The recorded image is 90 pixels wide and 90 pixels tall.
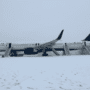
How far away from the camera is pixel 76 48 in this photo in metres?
18.2

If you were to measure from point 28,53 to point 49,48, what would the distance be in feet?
11.2

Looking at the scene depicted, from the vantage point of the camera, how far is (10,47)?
57.0 ft
